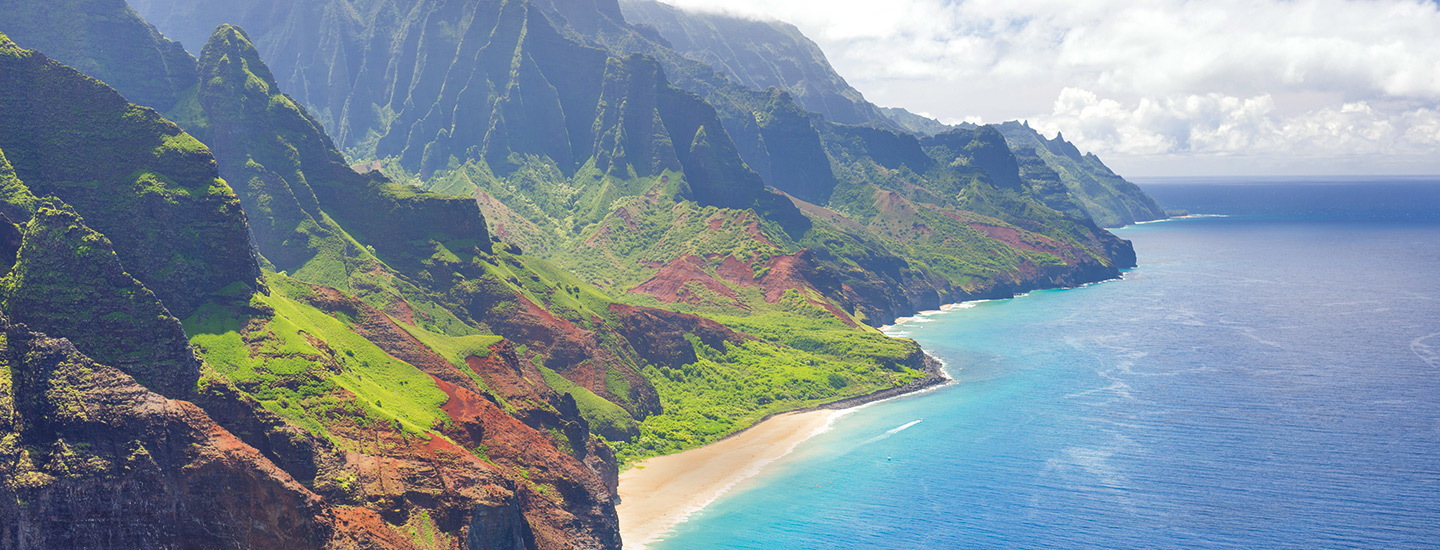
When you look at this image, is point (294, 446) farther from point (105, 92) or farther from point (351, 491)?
point (105, 92)

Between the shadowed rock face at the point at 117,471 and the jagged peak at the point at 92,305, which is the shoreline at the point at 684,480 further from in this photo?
the jagged peak at the point at 92,305

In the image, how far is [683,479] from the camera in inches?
6703

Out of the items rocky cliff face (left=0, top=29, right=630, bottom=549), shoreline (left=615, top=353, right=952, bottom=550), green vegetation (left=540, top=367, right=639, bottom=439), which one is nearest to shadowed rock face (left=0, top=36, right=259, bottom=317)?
rocky cliff face (left=0, top=29, right=630, bottom=549)

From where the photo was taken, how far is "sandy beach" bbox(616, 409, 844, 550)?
149250 millimetres

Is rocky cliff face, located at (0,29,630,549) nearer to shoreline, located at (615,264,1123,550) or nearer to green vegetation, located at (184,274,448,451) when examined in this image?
green vegetation, located at (184,274,448,451)

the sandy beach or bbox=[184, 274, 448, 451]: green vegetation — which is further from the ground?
bbox=[184, 274, 448, 451]: green vegetation

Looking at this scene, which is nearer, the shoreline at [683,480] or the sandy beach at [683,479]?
the shoreline at [683,480]

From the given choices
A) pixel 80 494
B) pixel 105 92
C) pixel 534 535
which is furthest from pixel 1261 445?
pixel 105 92

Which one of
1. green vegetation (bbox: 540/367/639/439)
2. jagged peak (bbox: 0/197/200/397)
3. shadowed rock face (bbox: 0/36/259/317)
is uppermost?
shadowed rock face (bbox: 0/36/259/317)

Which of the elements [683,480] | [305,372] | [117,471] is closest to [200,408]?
[117,471]

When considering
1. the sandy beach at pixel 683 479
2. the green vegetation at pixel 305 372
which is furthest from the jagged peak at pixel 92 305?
the sandy beach at pixel 683 479

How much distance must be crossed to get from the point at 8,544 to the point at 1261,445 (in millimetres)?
173838

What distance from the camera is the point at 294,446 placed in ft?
334

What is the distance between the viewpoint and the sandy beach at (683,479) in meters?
149
